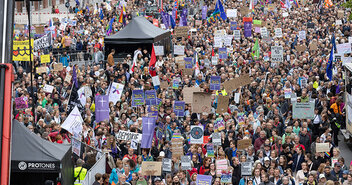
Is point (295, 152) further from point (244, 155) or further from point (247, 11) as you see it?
point (247, 11)

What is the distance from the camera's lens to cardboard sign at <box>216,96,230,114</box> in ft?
60.3

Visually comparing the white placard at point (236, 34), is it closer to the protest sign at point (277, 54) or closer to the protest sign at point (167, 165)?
the protest sign at point (277, 54)

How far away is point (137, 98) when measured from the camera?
1875 cm

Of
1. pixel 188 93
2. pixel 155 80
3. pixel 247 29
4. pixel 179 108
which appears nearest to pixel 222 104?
pixel 179 108

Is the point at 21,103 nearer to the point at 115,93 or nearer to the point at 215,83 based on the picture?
the point at 115,93

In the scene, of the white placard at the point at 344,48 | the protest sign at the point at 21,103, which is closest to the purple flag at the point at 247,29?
the white placard at the point at 344,48

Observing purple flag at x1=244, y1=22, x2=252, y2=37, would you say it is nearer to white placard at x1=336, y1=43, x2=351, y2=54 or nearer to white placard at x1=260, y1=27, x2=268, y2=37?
white placard at x1=260, y1=27, x2=268, y2=37

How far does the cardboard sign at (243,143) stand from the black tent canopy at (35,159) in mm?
4103

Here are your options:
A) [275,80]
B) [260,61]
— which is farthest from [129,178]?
[260,61]

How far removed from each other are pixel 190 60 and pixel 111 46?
6255mm

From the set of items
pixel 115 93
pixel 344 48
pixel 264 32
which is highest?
pixel 264 32

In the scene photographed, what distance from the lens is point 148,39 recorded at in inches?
1147

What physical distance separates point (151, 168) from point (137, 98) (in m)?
5.11

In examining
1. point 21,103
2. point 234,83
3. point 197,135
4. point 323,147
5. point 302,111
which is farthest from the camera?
point 234,83
